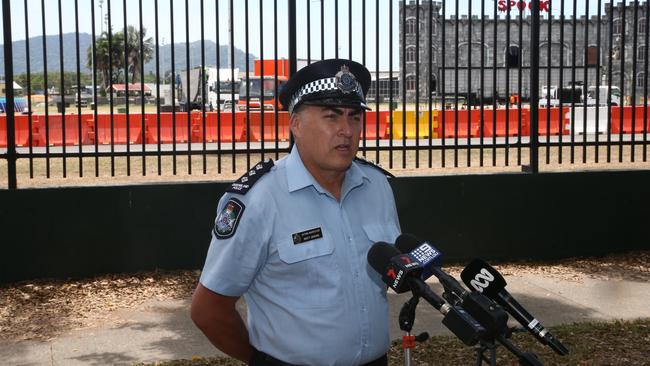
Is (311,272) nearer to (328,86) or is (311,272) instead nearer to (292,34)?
(328,86)

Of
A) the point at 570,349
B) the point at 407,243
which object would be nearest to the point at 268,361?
the point at 407,243

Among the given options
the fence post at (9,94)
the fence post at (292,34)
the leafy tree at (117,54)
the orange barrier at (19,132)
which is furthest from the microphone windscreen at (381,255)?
the orange barrier at (19,132)

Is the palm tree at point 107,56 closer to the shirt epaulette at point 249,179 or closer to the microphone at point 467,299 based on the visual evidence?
the shirt epaulette at point 249,179

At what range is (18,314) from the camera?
273 inches

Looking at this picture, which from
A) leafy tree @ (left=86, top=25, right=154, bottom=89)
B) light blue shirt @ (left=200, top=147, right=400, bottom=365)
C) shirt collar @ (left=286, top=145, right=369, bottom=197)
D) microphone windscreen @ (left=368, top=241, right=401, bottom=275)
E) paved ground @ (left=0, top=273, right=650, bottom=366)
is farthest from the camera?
leafy tree @ (left=86, top=25, right=154, bottom=89)

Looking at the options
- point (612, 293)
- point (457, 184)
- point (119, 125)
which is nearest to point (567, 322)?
point (612, 293)

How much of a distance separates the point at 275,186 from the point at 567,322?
4.54 metres

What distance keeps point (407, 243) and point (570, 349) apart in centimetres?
403

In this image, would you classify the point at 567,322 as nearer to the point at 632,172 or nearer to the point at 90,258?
Result: the point at 632,172

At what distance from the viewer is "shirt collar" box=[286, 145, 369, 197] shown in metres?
2.74

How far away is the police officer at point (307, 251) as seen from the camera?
2.64 metres

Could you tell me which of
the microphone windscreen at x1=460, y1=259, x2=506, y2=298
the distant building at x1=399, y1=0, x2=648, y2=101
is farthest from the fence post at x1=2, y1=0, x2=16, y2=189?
the microphone windscreen at x1=460, y1=259, x2=506, y2=298

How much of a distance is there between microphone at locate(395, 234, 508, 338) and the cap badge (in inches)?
30.3

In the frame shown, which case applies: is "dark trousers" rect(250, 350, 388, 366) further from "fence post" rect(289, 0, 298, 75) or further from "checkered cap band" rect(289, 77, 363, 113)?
"fence post" rect(289, 0, 298, 75)
